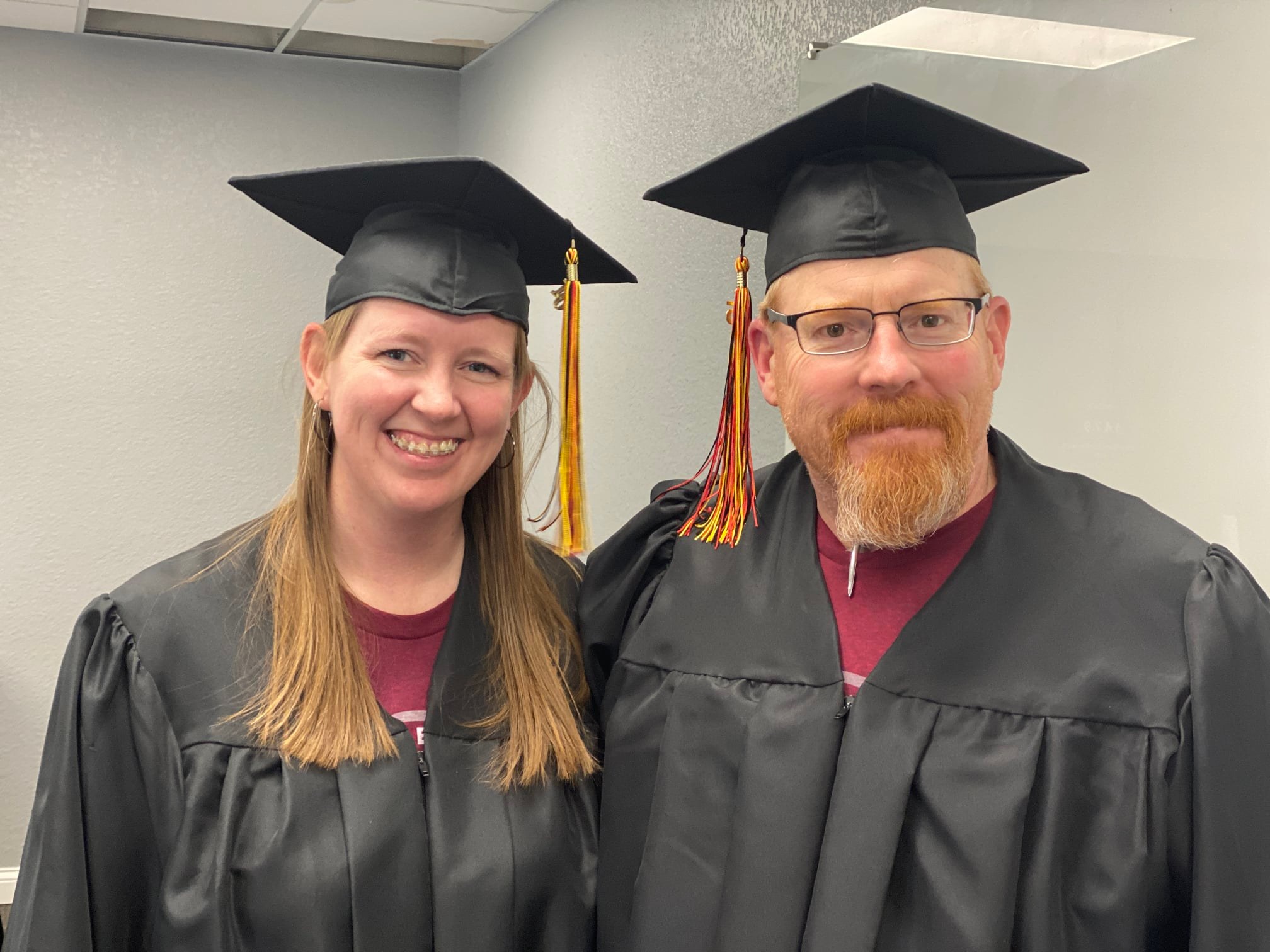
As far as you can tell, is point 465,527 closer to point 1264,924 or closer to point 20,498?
point 1264,924

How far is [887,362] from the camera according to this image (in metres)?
1.34

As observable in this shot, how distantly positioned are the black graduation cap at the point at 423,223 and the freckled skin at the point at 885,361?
393 millimetres

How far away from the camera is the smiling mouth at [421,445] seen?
5.07 feet

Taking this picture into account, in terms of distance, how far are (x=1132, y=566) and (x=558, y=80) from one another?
2.89 m

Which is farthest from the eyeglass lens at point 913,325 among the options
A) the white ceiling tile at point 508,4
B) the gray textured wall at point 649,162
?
the white ceiling tile at point 508,4

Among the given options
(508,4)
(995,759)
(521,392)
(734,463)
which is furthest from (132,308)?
(995,759)

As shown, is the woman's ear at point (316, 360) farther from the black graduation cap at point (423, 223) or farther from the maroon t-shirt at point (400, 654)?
the maroon t-shirt at point (400, 654)

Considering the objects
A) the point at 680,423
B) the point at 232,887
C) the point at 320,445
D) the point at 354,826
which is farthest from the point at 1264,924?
the point at 680,423

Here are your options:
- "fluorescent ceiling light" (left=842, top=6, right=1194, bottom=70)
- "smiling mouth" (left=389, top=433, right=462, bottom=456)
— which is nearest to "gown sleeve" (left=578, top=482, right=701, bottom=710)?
"smiling mouth" (left=389, top=433, right=462, bottom=456)

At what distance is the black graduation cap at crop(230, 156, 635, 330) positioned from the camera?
156 centimetres

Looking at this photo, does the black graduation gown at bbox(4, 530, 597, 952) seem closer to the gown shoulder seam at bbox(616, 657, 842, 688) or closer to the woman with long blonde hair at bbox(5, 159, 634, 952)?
the woman with long blonde hair at bbox(5, 159, 634, 952)

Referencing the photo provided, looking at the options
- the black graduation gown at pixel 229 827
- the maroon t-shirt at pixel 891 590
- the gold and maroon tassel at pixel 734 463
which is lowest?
the black graduation gown at pixel 229 827

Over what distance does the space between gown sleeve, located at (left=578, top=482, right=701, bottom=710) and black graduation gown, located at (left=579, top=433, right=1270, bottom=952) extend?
0.54 feet

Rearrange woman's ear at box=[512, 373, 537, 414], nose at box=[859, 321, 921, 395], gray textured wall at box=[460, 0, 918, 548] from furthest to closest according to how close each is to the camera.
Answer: gray textured wall at box=[460, 0, 918, 548]
woman's ear at box=[512, 373, 537, 414]
nose at box=[859, 321, 921, 395]
